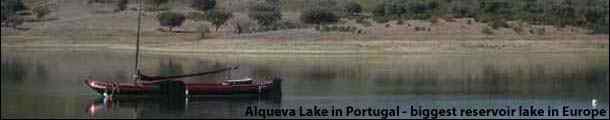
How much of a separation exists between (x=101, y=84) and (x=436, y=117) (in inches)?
517

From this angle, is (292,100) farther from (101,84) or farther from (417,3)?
A: (417,3)

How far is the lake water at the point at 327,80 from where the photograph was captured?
154 ft

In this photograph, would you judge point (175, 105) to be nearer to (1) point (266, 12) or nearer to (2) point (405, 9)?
(1) point (266, 12)

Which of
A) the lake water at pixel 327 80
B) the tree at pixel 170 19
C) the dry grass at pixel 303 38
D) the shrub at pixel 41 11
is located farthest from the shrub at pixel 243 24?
the shrub at pixel 41 11

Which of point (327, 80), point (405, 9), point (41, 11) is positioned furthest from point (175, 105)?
point (405, 9)

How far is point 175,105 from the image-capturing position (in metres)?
46.7

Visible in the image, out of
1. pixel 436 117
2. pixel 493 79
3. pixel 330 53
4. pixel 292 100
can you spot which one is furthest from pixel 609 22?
pixel 436 117

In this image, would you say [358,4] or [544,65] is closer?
[544,65]

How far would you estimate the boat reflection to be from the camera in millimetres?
44219

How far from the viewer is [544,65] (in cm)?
7344

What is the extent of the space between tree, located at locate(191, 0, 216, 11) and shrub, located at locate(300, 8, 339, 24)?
7162 millimetres

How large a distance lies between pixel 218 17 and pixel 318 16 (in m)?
6.16

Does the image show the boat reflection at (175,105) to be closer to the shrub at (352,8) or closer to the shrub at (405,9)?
the shrub at (405,9)

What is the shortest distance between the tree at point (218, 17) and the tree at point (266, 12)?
1.62 metres
